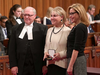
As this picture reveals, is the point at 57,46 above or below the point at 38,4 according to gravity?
below

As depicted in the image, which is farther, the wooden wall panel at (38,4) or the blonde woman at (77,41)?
the wooden wall panel at (38,4)

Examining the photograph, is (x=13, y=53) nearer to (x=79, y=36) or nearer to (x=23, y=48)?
(x=23, y=48)

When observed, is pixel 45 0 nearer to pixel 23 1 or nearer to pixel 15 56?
pixel 23 1

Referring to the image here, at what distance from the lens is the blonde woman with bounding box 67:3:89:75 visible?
250 cm

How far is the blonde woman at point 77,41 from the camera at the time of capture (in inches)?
98.4

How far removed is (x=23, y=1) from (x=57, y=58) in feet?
21.2

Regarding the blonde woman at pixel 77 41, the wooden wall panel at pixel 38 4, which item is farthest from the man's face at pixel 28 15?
the wooden wall panel at pixel 38 4

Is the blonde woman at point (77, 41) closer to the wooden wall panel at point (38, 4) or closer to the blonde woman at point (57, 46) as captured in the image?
the blonde woman at point (57, 46)

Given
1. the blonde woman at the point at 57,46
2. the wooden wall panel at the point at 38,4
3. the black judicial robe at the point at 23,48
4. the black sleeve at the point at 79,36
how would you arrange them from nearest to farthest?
the black sleeve at the point at 79,36
the blonde woman at the point at 57,46
the black judicial robe at the point at 23,48
the wooden wall panel at the point at 38,4

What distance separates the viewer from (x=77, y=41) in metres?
2.50

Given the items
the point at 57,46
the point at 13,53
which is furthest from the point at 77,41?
the point at 13,53

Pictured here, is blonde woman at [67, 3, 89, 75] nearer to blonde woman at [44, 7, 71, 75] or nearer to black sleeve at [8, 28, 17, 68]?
blonde woman at [44, 7, 71, 75]

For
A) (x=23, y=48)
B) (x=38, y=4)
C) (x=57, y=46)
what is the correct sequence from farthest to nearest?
1. (x=38, y=4)
2. (x=23, y=48)
3. (x=57, y=46)

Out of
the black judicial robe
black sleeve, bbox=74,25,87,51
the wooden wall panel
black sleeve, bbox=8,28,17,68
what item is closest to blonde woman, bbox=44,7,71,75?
the black judicial robe
